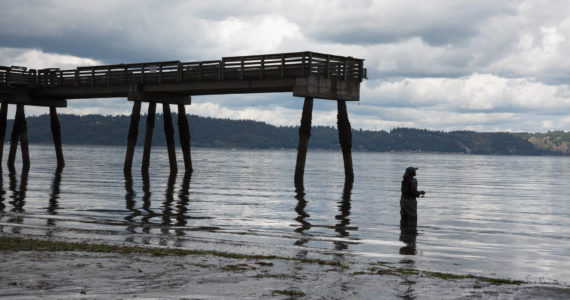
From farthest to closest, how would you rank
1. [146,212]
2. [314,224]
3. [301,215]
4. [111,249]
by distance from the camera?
[301,215] < [146,212] < [314,224] < [111,249]

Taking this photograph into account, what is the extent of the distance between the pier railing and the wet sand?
23.9 meters

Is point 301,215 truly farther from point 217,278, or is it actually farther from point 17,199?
point 217,278

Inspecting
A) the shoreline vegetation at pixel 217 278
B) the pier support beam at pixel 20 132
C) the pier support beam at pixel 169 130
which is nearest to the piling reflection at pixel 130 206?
the shoreline vegetation at pixel 217 278

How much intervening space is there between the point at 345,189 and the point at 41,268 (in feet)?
84.4

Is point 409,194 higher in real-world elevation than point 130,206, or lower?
higher

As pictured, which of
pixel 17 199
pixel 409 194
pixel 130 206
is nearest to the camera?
pixel 409 194

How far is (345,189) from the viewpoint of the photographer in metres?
35.1

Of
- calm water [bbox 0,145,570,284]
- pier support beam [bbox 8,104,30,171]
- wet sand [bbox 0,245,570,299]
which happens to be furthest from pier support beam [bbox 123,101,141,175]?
wet sand [bbox 0,245,570,299]

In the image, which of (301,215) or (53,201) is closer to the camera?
(301,215)

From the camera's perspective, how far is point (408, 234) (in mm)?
17125

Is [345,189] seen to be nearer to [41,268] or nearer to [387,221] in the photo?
[387,221]

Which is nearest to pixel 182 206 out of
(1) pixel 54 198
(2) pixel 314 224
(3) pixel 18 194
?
(1) pixel 54 198

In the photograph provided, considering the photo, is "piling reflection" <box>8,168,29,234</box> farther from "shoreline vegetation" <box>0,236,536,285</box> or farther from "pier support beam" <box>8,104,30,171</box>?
"pier support beam" <box>8,104,30,171</box>

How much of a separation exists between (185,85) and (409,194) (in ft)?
78.8
